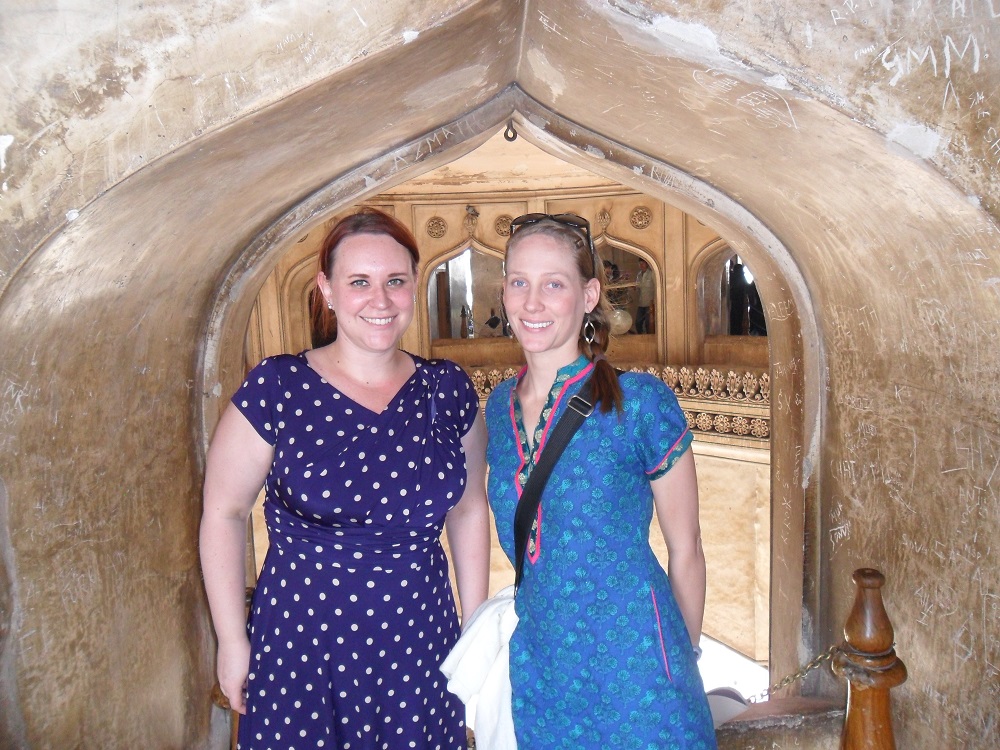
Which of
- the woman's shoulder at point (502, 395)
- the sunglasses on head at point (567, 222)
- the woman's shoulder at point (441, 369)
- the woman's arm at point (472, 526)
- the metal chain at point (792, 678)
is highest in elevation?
the sunglasses on head at point (567, 222)

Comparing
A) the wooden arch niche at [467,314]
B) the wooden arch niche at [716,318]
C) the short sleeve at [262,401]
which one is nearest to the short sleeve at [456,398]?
the short sleeve at [262,401]

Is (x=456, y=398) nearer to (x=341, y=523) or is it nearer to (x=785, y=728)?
(x=341, y=523)

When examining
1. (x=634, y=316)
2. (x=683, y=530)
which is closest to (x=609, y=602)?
(x=683, y=530)

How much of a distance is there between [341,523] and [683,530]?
0.79 metres

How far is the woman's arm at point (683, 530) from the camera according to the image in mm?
1841

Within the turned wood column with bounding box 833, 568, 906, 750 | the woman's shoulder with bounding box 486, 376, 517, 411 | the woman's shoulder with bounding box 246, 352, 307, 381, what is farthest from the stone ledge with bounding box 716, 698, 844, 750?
the woman's shoulder with bounding box 246, 352, 307, 381

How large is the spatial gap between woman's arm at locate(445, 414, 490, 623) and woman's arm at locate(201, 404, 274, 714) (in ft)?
1.72

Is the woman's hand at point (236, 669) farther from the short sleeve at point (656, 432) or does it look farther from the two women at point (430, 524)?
the short sleeve at point (656, 432)

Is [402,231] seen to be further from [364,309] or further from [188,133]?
[188,133]

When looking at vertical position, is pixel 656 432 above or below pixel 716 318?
below

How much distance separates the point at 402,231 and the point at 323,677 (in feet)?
3.60

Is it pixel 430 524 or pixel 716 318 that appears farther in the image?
pixel 716 318

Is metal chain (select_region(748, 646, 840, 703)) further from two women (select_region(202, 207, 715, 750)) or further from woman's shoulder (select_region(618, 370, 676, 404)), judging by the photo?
woman's shoulder (select_region(618, 370, 676, 404))

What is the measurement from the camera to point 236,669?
208 centimetres
